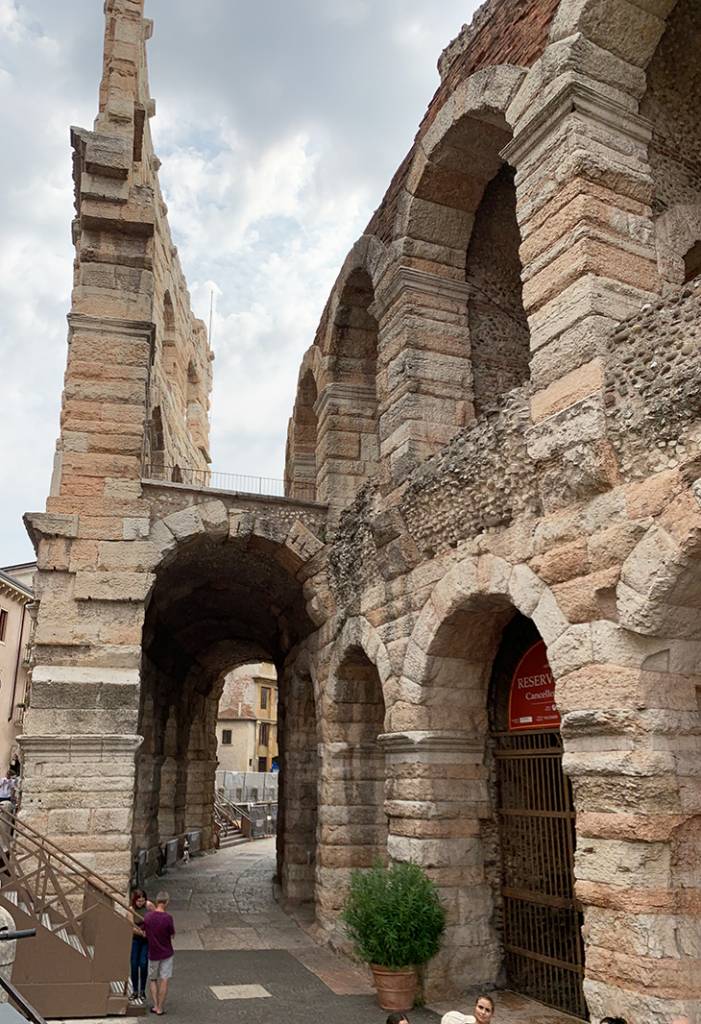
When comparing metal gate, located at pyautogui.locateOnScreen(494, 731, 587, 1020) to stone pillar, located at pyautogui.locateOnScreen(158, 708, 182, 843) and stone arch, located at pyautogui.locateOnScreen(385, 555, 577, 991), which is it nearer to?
stone arch, located at pyautogui.locateOnScreen(385, 555, 577, 991)

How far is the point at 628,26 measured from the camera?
19.9 feet

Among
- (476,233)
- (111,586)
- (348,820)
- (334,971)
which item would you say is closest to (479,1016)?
(334,971)

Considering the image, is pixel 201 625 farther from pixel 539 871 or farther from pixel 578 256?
pixel 578 256

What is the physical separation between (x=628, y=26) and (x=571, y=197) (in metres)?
1.45

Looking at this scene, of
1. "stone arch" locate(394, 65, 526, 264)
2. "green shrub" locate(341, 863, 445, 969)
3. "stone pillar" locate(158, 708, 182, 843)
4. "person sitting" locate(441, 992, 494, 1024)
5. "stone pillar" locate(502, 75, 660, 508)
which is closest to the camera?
"person sitting" locate(441, 992, 494, 1024)

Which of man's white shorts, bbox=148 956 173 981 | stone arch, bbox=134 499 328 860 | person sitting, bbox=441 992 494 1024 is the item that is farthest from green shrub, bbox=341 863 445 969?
stone arch, bbox=134 499 328 860

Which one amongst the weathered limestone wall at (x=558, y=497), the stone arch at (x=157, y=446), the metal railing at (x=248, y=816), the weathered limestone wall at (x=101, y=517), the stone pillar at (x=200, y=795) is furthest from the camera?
the metal railing at (x=248, y=816)

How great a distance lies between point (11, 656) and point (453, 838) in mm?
21972

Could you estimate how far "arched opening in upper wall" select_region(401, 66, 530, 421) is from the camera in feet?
26.4

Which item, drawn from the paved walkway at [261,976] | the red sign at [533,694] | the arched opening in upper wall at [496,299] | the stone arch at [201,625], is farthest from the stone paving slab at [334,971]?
the arched opening in upper wall at [496,299]

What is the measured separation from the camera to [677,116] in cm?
686

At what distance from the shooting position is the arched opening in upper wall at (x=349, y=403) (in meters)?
10.5

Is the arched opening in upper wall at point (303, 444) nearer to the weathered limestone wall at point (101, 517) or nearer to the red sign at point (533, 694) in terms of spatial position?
the weathered limestone wall at point (101, 517)

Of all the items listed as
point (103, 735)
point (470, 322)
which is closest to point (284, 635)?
point (103, 735)
